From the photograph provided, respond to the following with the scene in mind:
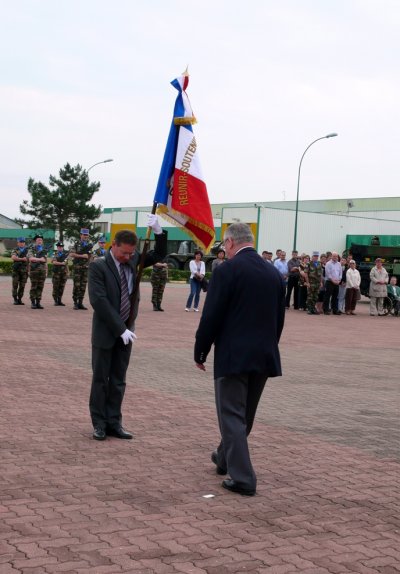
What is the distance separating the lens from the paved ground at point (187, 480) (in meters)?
4.39

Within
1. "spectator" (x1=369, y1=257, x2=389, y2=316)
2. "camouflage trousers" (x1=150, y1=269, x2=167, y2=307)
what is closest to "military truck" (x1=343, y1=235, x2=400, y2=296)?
"spectator" (x1=369, y1=257, x2=389, y2=316)

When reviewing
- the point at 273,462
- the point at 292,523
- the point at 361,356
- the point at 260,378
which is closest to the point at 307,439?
the point at 273,462

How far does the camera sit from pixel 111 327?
22.4 feet

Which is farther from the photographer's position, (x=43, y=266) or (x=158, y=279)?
(x=158, y=279)

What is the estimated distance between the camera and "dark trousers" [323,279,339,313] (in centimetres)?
2534

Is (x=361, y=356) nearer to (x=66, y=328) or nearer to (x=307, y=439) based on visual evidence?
(x=66, y=328)

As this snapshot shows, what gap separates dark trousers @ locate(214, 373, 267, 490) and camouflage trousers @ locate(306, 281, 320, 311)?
1917 centimetres

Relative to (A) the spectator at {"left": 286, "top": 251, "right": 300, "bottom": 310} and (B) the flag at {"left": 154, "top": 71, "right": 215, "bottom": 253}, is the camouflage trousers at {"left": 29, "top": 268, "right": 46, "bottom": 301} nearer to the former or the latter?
(A) the spectator at {"left": 286, "top": 251, "right": 300, "bottom": 310}

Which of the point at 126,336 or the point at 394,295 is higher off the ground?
the point at 394,295

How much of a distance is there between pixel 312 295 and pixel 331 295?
5.51ft

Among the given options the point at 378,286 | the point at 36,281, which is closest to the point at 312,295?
the point at 378,286

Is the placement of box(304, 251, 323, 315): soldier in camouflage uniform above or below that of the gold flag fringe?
below

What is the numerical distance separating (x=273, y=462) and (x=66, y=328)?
10.5 metres

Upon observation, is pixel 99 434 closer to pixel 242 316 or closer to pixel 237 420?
pixel 237 420
